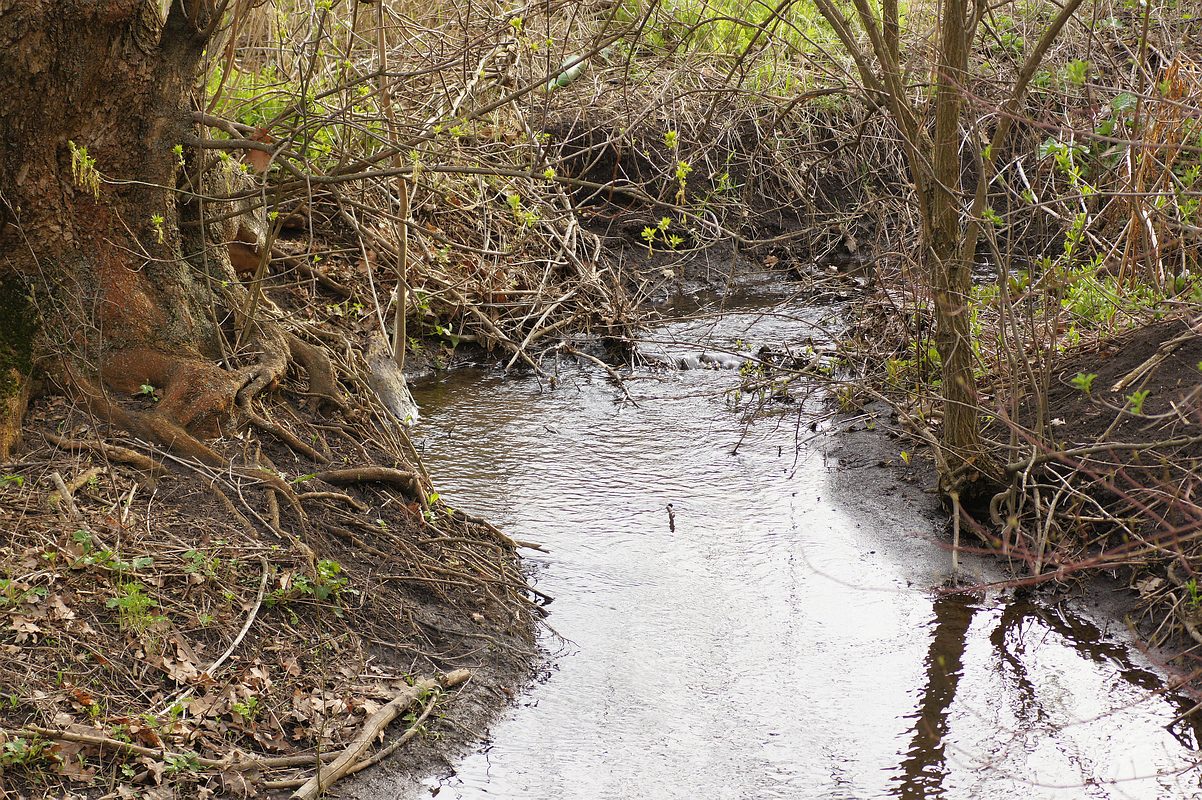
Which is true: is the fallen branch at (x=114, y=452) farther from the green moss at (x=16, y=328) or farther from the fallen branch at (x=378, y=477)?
the fallen branch at (x=378, y=477)

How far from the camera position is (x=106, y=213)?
509 cm

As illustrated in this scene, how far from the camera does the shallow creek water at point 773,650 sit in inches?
164

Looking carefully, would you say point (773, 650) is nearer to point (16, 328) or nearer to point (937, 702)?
point (937, 702)

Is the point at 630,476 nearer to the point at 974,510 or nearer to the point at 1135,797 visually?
the point at 974,510

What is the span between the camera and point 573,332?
959 cm

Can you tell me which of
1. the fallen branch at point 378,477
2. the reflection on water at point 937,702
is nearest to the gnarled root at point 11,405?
the fallen branch at point 378,477

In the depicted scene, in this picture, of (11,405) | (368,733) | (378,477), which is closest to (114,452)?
(11,405)

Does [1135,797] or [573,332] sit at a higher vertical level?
[573,332]

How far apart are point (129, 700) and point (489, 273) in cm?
599

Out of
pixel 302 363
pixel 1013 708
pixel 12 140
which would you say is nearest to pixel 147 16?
pixel 12 140

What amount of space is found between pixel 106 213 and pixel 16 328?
0.66 meters

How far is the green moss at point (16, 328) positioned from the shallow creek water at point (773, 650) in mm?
2497

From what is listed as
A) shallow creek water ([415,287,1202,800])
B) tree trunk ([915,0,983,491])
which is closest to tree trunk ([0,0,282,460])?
shallow creek water ([415,287,1202,800])

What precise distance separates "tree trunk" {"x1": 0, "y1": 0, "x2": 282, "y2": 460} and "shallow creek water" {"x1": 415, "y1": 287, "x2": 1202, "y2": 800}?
196cm
